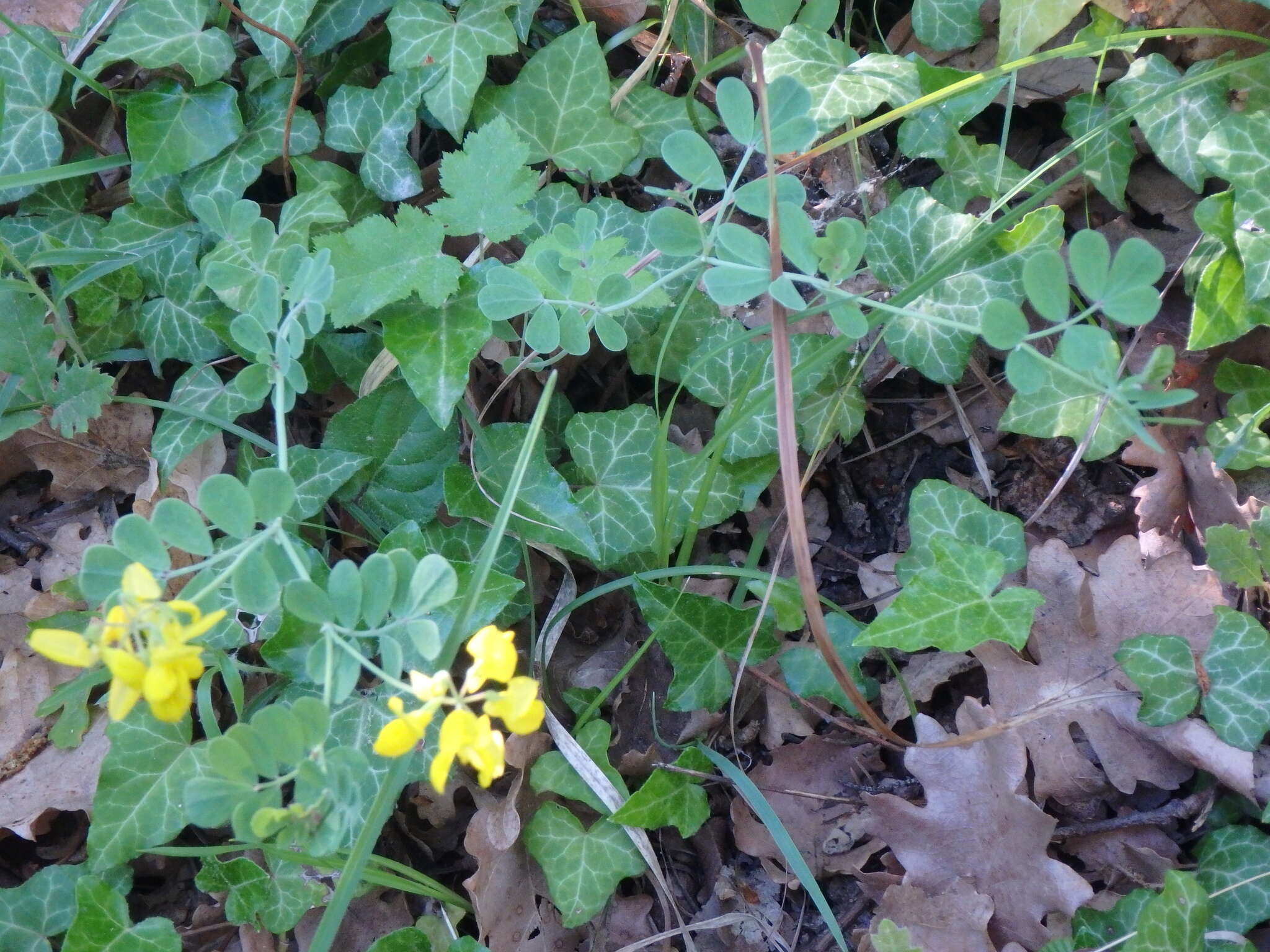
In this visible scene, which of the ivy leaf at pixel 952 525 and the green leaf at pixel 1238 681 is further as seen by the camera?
the ivy leaf at pixel 952 525

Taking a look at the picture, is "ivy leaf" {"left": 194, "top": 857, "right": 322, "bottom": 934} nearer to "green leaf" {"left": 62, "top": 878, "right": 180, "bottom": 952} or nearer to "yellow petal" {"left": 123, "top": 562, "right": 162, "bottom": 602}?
"green leaf" {"left": 62, "top": 878, "right": 180, "bottom": 952}

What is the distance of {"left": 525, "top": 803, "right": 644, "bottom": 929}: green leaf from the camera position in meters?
1.54

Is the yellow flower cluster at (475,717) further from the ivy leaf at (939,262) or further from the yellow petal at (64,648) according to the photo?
the ivy leaf at (939,262)

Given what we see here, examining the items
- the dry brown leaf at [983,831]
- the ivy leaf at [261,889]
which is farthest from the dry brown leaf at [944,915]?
the ivy leaf at [261,889]

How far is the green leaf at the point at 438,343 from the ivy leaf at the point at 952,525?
2.87 feet

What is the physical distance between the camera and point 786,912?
1597mm

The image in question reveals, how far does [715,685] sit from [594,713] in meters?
0.24

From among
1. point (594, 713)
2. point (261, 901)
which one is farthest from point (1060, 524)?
point (261, 901)

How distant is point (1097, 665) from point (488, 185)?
1423 mm

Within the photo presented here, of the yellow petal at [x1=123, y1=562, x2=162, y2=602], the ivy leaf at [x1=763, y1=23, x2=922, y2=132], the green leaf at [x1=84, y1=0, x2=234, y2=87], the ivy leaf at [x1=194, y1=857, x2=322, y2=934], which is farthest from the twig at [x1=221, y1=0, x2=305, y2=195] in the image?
the ivy leaf at [x1=194, y1=857, x2=322, y2=934]

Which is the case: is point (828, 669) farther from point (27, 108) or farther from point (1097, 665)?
point (27, 108)

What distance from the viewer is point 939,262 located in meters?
1.65

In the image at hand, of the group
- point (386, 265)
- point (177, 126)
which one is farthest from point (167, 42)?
point (386, 265)

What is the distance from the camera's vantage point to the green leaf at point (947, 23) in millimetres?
1756
